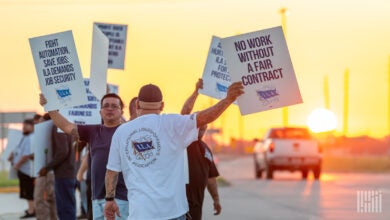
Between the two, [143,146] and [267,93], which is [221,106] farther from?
[267,93]

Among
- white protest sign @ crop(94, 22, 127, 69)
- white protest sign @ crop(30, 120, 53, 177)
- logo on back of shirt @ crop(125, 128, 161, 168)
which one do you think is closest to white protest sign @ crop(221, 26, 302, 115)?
logo on back of shirt @ crop(125, 128, 161, 168)

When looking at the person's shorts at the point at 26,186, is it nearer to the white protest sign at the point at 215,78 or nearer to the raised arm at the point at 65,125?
the white protest sign at the point at 215,78

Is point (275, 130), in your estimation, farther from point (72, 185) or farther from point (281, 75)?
point (281, 75)

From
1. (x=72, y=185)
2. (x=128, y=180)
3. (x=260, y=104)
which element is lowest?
(x=72, y=185)

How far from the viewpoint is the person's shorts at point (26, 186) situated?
18.5 meters

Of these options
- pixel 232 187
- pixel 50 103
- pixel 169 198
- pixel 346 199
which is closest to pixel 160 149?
pixel 169 198

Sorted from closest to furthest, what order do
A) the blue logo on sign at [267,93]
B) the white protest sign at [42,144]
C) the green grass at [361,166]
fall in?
the blue logo on sign at [267,93]
the white protest sign at [42,144]
the green grass at [361,166]

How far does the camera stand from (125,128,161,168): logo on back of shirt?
288 inches

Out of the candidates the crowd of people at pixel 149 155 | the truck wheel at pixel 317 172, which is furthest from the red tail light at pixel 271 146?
the crowd of people at pixel 149 155

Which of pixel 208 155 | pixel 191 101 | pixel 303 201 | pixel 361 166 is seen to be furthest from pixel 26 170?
pixel 361 166

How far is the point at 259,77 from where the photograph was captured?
783 cm

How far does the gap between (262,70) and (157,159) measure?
3.59 feet

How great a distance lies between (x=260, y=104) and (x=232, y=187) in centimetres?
2128

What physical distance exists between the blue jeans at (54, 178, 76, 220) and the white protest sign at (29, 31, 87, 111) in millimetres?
3064
